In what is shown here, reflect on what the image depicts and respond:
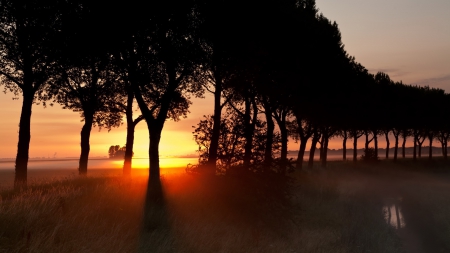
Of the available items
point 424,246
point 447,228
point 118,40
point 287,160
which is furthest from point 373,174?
point 118,40

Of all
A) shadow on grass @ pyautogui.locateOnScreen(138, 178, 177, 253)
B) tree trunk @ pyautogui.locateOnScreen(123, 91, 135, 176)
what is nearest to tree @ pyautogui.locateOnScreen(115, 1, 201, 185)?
shadow on grass @ pyautogui.locateOnScreen(138, 178, 177, 253)

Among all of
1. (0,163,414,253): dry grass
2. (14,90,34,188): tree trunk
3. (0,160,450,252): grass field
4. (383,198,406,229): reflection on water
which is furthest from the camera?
(383,198,406,229): reflection on water

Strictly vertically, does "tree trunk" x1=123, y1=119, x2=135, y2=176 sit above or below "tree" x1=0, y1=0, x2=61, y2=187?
below

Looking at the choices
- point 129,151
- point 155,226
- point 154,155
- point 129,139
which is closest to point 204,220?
point 155,226

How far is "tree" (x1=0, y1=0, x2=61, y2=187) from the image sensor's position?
2284 cm

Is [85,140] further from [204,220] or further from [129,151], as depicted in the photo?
[204,220]

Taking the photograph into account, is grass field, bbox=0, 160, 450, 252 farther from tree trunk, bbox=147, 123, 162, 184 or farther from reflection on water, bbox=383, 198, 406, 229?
tree trunk, bbox=147, 123, 162, 184

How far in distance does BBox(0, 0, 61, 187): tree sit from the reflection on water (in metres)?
23.6

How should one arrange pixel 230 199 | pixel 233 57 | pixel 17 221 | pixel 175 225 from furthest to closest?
pixel 233 57, pixel 230 199, pixel 175 225, pixel 17 221

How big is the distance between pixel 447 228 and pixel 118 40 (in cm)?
2449

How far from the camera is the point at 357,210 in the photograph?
27266 mm

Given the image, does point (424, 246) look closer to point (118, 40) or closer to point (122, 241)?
point (122, 241)

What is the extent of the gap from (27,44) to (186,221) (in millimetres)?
16017

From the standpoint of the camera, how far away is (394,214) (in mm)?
31359
